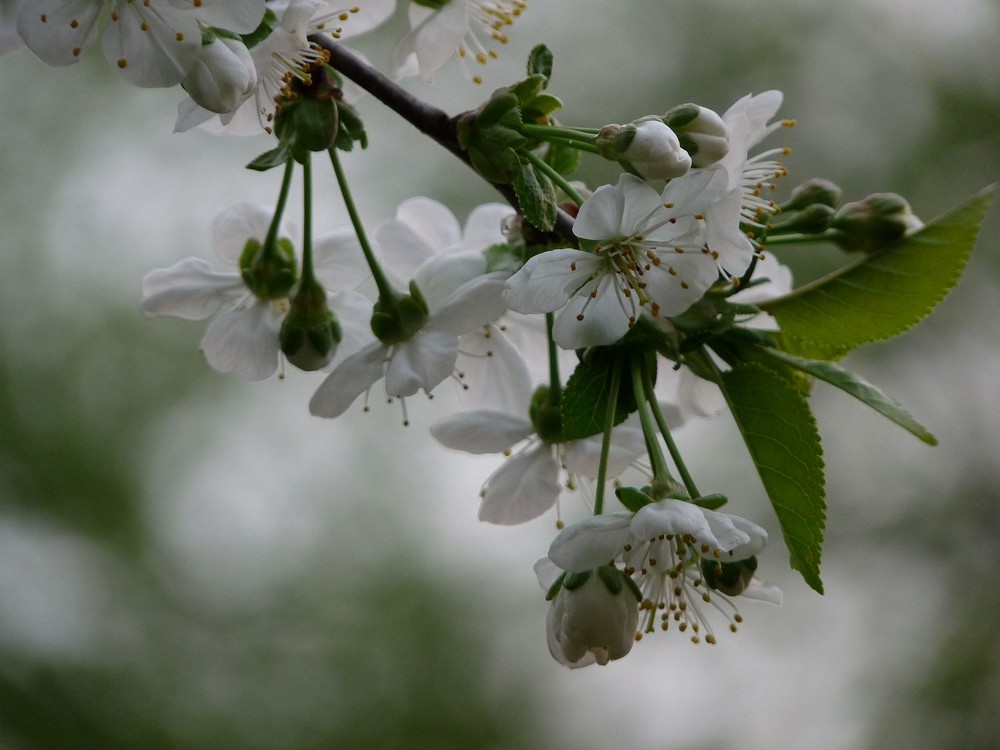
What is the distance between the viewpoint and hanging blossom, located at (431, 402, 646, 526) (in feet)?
3.14

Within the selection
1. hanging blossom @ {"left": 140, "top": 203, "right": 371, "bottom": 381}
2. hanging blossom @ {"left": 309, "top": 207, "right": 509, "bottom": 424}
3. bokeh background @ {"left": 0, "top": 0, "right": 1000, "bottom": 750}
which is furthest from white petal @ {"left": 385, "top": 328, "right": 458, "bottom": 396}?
bokeh background @ {"left": 0, "top": 0, "right": 1000, "bottom": 750}

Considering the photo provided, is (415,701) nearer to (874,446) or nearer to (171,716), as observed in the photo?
(171,716)

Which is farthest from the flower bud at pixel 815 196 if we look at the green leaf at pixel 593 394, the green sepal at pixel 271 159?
the green sepal at pixel 271 159

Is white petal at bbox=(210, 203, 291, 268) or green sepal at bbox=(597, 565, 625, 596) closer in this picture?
green sepal at bbox=(597, 565, 625, 596)

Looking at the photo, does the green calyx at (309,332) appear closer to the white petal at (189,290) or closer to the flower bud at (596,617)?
the white petal at (189,290)

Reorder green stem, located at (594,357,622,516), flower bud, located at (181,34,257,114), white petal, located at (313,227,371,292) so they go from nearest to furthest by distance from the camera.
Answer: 1. flower bud, located at (181,34,257,114)
2. green stem, located at (594,357,622,516)
3. white petal, located at (313,227,371,292)

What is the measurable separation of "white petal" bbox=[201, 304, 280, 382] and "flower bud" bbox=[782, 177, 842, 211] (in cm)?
50

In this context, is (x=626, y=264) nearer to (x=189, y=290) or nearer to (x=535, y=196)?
(x=535, y=196)

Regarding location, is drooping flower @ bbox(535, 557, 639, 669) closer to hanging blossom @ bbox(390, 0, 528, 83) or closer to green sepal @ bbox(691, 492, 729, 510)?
green sepal @ bbox(691, 492, 729, 510)

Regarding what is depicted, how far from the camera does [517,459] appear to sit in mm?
993

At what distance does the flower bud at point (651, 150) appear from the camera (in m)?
0.71

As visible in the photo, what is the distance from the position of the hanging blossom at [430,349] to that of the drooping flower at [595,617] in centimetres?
21

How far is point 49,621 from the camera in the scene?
4.94 m

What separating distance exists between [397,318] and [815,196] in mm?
402
